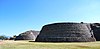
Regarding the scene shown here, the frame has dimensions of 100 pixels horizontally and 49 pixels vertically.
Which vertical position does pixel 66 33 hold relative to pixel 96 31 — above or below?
below

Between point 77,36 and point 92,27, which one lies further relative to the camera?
point 92,27

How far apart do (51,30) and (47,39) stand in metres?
4.34

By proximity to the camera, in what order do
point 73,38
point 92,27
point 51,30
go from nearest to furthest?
point 73,38 < point 51,30 < point 92,27

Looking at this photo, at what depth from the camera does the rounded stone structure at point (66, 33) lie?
6588 centimetres

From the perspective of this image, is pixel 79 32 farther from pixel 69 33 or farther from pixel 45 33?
pixel 45 33

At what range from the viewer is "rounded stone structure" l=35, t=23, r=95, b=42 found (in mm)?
65875

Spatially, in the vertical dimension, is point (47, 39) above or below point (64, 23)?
below

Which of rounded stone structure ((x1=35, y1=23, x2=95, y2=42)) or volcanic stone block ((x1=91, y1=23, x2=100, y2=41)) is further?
volcanic stone block ((x1=91, y1=23, x2=100, y2=41))

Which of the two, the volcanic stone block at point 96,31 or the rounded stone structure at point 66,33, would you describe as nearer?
the rounded stone structure at point 66,33

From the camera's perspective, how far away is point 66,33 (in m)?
67.4

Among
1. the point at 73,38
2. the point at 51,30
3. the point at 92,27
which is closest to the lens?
the point at 73,38

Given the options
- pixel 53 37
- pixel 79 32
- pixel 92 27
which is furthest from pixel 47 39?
pixel 92 27

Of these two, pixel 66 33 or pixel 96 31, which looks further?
pixel 96 31

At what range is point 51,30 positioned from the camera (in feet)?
232
